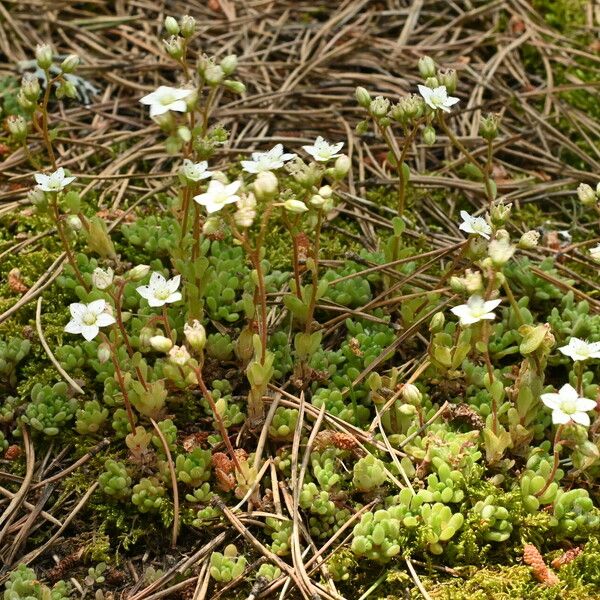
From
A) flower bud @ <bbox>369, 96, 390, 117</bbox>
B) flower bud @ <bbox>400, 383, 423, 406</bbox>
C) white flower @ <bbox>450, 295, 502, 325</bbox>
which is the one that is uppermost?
flower bud @ <bbox>369, 96, 390, 117</bbox>

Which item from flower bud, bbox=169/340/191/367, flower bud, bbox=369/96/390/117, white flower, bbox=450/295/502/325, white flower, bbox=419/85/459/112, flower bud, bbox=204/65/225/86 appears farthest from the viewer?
flower bud, bbox=369/96/390/117

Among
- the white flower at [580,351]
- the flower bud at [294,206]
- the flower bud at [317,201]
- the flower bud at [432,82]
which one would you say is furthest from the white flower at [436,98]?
the white flower at [580,351]

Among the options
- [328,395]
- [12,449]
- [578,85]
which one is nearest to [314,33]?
[578,85]

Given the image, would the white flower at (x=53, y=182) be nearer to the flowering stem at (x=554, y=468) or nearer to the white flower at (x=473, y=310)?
the white flower at (x=473, y=310)

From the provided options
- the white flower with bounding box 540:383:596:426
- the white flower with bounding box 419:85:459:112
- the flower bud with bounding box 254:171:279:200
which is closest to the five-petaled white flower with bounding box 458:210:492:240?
the white flower with bounding box 419:85:459:112

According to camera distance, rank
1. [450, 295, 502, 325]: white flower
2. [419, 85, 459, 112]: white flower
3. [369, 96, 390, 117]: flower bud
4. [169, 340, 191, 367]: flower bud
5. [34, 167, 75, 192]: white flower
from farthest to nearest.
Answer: [369, 96, 390, 117]: flower bud → [419, 85, 459, 112]: white flower → [34, 167, 75, 192]: white flower → [450, 295, 502, 325]: white flower → [169, 340, 191, 367]: flower bud

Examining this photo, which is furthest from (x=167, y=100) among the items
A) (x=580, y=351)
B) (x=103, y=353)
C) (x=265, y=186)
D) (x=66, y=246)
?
(x=580, y=351)

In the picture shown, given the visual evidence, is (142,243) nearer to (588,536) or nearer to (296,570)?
(296,570)

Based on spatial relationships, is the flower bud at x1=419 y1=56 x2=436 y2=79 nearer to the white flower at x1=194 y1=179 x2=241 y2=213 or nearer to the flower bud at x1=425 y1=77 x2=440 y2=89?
the flower bud at x1=425 y1=77 x2=440 y2=89
